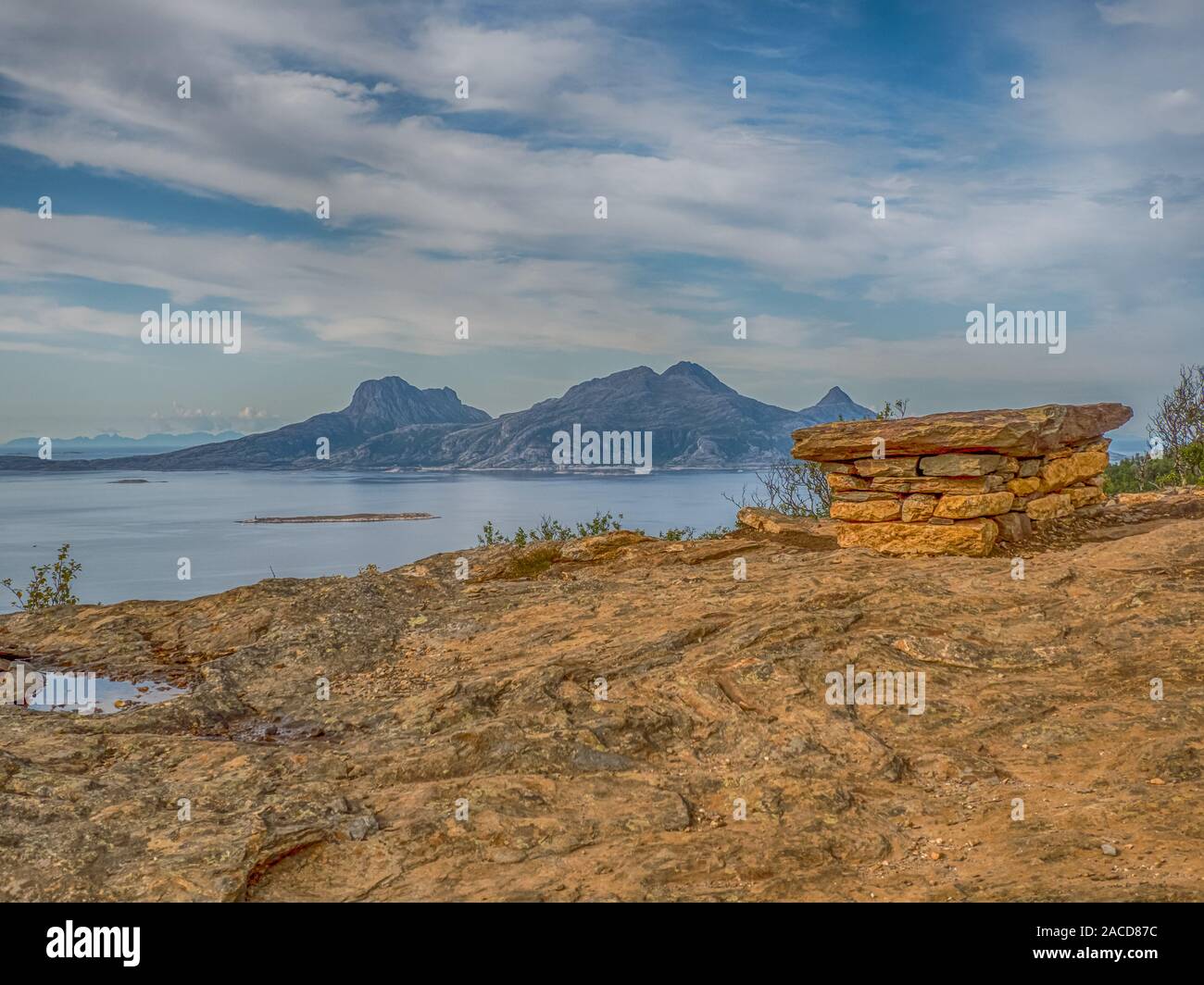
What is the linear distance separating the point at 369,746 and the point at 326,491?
14446 cm

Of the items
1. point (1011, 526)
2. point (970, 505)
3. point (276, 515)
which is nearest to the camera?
point (970, 505)

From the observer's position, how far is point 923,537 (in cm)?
1412

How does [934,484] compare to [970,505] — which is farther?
[934,484]

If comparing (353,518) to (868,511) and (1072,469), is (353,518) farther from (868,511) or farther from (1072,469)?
(1072,469)

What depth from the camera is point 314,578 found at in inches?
573

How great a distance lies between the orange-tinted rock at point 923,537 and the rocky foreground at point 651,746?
1500mm

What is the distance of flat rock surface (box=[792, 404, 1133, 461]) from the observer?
13773 mm

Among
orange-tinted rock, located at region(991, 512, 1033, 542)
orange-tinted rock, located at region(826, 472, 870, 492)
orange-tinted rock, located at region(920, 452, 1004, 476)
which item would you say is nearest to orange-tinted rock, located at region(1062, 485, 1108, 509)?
orange-tinted rock, located at region(991, 512, 1033, 542)

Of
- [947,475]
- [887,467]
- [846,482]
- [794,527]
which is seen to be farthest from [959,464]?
[794,527]

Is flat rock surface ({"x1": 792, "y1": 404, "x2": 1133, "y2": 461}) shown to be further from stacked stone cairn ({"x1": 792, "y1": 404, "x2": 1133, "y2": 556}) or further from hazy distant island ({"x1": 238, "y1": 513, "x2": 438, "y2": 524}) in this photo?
hazy distant island ({"x1": 238, "y1": 513, "x2": 438, "y2": 524})

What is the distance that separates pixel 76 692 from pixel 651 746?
273 inches

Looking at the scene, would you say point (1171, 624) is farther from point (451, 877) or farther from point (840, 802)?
point (451, 877)

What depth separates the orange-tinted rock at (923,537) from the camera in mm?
13648
